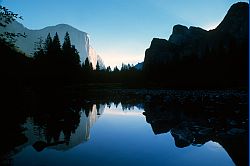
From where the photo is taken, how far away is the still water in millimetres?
5484

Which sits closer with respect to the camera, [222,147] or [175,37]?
[222,147]

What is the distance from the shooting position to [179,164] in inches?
210

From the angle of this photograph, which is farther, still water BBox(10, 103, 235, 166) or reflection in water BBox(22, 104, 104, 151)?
reflection in water BBox(22, 104, 104, 151)

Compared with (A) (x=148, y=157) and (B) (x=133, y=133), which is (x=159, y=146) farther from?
(B) (x=133, y=133)

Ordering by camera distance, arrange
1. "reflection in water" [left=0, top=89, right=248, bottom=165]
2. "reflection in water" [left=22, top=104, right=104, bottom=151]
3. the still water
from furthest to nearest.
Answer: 1. "reflection in water" [left=22, top=104, right=104, bottom=151]
2. "reflection in water" [left=0, top=89, right=248, bottom=165]
3. the still water

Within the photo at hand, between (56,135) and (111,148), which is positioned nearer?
(111,148)

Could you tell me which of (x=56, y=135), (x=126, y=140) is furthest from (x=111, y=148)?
(x=56, y=135)

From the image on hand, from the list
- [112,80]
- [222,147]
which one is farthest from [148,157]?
[112,80]

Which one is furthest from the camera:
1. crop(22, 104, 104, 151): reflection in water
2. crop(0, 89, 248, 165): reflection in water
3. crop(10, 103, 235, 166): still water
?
crop(22, 104, 104, 151): reflection in water

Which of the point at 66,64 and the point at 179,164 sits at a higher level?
the point at 66,64

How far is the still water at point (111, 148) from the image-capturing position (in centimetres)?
548

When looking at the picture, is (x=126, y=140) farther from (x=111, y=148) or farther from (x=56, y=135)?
(x=56, y=135)

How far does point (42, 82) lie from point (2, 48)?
34192 mm

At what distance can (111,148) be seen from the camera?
6.69 m
